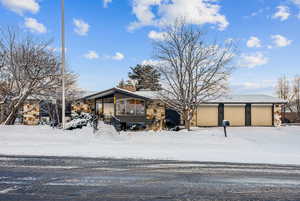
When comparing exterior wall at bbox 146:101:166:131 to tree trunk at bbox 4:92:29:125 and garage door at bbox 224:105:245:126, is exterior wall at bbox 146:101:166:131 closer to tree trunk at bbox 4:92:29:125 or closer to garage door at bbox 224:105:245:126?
garage door at bbox 224:105:245:126

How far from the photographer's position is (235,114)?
1054 inches

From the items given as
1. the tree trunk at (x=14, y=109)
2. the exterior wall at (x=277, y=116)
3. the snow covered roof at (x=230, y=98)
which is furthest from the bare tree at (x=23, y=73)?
the exterior wall at (x=277, y=116)

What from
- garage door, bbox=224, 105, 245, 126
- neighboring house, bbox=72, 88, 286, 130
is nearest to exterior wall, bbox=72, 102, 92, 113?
neighboring house, bbox=72, 88, 286, 130

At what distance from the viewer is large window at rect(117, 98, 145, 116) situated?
2533cm

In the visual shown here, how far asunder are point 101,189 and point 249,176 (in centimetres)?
386

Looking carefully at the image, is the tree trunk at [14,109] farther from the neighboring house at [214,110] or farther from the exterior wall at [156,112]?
the exterior wall at [156,112]

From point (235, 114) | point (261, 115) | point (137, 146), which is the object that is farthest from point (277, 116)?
point (137, 146)

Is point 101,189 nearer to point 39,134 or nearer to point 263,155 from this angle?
point 263,155

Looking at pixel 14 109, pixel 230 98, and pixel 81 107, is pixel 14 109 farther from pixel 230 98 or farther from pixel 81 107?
pixel 230 98

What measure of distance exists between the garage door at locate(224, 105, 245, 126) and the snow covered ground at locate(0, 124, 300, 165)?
1252 centimetres

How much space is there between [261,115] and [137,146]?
1904cm

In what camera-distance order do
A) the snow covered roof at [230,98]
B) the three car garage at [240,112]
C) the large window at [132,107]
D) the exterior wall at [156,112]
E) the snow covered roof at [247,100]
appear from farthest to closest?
1. the three car garage at [240,112]
2. the snow covered roof at [247,100]
3. the large window at [132,107]
4. the exterior wall at [156,112]
5. the snow covered roof at [230,98]

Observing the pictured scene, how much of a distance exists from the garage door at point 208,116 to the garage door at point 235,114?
1.12 m

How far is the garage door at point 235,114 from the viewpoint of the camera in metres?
26.6
